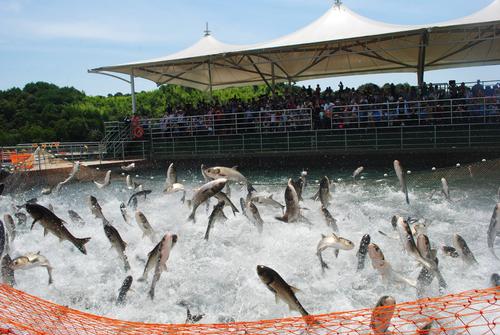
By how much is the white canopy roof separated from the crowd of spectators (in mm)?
1678

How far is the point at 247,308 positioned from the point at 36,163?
45.4 feet

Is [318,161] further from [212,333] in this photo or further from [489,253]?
[212,333]

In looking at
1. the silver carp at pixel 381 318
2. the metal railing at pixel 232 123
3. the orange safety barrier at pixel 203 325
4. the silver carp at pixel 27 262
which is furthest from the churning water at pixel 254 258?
the metal railing at pixel 232 123

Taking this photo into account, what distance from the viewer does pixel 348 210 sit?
11297mm

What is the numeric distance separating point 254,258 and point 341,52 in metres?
15.6

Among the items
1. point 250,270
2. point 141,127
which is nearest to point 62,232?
point 250,270

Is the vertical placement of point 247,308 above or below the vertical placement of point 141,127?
below

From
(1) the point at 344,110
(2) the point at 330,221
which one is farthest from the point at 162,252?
(1) the point at 344,110

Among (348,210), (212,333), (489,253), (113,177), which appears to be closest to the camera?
(212,333)

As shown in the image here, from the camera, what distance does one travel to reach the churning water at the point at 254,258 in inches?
283

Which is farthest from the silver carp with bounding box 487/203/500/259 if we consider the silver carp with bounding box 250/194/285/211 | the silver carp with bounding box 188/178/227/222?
the silver carp with bounding box 188/178/227/222

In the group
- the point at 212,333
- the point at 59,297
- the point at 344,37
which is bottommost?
the point at 59,297

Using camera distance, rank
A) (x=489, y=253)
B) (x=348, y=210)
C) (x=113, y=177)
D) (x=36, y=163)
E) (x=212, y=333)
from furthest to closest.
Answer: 1. (x=36, y=163)
2. (x=113, y=177)
3. (x=348, y=210)
4. (x=489, y=253)
5. (x=212, y=333)

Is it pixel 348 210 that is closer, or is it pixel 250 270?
pixel 250 270
